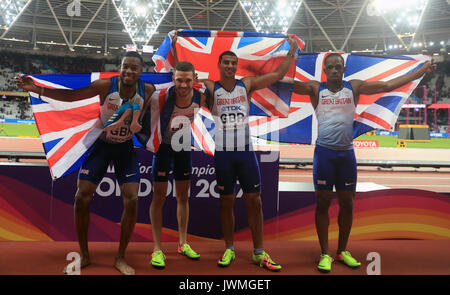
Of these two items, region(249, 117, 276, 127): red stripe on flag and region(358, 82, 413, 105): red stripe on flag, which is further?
region(249, 117, 276, 127): red stripe on flag

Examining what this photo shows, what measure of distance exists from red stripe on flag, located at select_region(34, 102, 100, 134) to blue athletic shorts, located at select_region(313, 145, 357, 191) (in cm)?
262

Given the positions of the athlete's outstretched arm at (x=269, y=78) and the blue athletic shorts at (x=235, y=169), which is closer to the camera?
the blue athletic shorts at (x=235, y=169)

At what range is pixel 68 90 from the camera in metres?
3.18

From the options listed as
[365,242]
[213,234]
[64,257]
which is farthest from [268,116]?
[64,257]

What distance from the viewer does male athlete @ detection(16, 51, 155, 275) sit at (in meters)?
3.09

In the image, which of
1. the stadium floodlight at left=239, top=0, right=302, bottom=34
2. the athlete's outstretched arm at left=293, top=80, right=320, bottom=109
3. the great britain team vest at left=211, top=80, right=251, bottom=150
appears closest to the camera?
the great britain team vest at left=211, top=80, right=251, bottom=150

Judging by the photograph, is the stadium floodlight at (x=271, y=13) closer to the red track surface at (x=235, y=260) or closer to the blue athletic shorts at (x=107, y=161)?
the red track surface at (x=235, y=260)

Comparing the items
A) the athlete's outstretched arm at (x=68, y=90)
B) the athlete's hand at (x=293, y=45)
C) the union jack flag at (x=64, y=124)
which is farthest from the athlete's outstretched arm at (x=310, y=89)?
the athlete's outstretched arm at (x=68, y=90)

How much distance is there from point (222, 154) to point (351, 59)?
2.18 meters

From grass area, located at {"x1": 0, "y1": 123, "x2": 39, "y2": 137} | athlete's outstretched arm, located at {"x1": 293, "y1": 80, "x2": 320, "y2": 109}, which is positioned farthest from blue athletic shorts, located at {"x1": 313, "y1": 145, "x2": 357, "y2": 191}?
grass area, located at {"x1": 0, "y1": 123, "x2": 39, "y2": 137}

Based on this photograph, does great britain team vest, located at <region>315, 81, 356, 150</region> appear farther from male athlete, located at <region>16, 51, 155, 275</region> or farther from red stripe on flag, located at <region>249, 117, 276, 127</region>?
male athlete, located at <region>16, 51, 155, 275</region>

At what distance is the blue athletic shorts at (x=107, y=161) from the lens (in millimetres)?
3111

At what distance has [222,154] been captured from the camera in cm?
329
